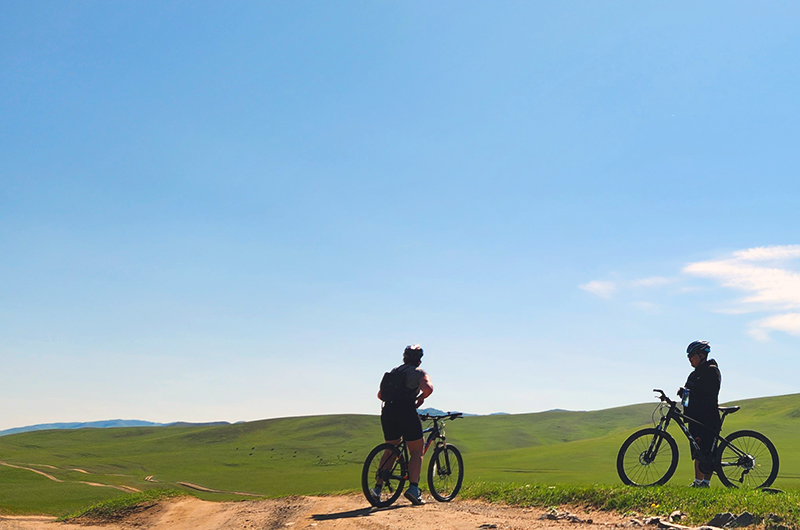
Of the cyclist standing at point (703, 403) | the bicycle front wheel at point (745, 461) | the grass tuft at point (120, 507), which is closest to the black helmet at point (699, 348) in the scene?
the cyclist standing at point (703, 403)

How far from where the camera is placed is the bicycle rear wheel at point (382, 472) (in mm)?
11742

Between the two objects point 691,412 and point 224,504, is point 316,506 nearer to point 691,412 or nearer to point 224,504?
point 224,504

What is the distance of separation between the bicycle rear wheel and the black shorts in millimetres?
313

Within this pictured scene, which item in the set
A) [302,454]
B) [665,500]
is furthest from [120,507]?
[302,454]

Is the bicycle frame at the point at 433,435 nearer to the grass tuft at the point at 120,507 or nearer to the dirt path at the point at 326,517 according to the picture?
the dirt path at the point at 326,517

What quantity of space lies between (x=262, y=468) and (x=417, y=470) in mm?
61739

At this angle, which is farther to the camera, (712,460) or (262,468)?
(262,468)

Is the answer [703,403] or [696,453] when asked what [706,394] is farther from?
[696,453]

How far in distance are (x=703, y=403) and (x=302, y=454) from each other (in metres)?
78.1

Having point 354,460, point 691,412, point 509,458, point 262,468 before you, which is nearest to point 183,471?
point 262,468

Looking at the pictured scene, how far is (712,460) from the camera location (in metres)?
11.6

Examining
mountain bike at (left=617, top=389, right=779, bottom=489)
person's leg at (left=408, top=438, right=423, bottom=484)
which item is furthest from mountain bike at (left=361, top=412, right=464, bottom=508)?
mountain bike at (left=617, top=389, right=779, bottom=489)

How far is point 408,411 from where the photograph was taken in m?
11.7

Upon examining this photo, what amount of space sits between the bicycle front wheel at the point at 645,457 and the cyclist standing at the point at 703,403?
0.63 meters
